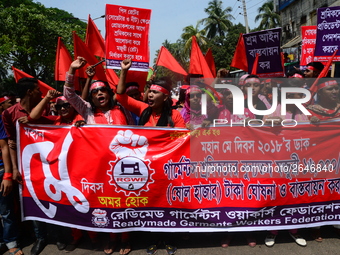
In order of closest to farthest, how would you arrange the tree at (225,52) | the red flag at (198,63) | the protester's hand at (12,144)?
the protester's hand at (12,144), the red flag at (198,63), the tree at (225,52)

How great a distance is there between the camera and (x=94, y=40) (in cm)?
517

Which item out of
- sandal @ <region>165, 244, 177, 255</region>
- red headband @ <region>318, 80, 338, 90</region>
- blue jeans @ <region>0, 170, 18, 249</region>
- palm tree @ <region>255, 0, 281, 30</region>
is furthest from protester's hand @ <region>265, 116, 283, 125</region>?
palm tree @ <region>255, 0, 281, 30</region>

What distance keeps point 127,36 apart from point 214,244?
117 inches

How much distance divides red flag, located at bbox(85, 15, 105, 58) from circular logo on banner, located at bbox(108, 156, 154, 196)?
272 centimetres

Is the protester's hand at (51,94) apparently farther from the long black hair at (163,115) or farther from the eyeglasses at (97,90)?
the long black hair at (163,115)

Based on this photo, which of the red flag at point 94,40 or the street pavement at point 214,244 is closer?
the street pavement at point 214,244

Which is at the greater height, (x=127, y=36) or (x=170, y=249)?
(x=127, y=36)

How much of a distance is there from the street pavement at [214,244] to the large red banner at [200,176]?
0.23m

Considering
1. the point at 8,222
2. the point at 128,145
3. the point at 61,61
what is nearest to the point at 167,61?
the point at 61,61

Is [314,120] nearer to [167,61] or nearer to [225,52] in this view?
[167,61]

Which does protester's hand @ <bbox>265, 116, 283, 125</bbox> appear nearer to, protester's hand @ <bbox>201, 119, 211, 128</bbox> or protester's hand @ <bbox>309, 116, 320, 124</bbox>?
protester's hand @ <bbox>309, 116, 320, 124</bbox>

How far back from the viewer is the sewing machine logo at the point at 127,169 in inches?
Result: 122

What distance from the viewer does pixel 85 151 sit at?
3.13m

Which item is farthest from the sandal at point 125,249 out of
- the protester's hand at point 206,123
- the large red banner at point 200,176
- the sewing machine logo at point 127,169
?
the protester's hand at point 206,123
